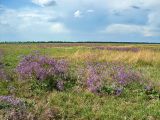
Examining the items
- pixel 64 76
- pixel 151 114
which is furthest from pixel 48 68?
pixel 151 114

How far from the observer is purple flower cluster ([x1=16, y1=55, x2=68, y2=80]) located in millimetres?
11242

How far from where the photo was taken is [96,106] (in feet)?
28.9

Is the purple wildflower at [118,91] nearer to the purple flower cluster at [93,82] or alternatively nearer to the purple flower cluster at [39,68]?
the purple flower cluster at [93,82]

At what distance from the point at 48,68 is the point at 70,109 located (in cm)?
348

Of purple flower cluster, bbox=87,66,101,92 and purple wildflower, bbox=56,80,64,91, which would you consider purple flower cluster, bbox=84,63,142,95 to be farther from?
purple wildflower, bbox=56,80,64,91

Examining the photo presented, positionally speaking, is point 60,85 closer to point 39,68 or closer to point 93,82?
point 93,82

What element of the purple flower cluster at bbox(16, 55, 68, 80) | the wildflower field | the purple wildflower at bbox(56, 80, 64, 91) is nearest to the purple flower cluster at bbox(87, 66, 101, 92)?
the wildflower field

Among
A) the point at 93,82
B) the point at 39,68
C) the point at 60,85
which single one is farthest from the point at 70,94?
the point at 39,68

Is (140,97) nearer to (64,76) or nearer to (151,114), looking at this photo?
(151,114)

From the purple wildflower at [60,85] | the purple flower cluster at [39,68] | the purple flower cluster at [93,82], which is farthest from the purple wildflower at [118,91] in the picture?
the purple flower cluster at [39,68]

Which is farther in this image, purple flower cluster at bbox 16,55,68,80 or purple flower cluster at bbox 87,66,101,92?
purple flower cluster at bbox 16,55,68,80

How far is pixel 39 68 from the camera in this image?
11484mm

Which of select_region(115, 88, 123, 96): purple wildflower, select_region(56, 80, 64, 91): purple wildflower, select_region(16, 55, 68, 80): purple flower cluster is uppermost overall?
select_region(16, 55, 68, 80): purple flower cluster

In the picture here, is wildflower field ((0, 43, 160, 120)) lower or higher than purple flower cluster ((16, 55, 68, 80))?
lower
